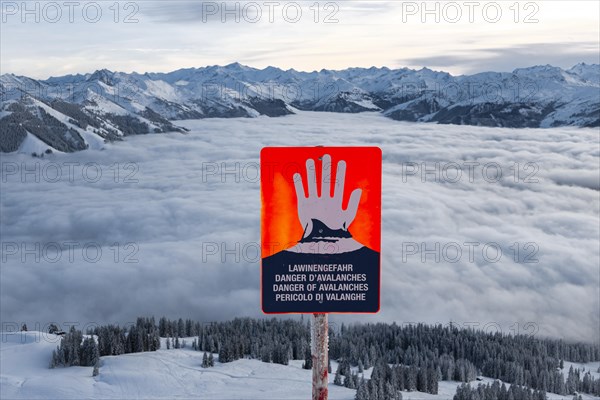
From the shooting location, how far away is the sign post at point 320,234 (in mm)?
9977

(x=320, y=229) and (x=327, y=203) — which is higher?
(x=327, y=203)

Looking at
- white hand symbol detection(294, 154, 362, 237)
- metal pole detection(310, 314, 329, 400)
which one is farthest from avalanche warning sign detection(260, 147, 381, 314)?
metal pole detection(310, 314, 329, 400)

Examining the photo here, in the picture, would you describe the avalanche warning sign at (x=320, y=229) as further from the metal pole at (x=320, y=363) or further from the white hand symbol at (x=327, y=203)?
the metal pole at (x=320, y=363)

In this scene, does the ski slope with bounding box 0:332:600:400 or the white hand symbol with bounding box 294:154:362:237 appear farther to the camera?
the ski slope with bounding box 0:332:600:400

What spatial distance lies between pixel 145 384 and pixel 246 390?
8594 mm

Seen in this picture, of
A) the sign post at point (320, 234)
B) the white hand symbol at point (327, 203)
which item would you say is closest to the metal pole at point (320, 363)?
the sign post at point (320, 234)

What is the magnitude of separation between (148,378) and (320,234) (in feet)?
156

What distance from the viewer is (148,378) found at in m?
53.1

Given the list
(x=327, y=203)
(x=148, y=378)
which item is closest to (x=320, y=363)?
(x=327, y=203)

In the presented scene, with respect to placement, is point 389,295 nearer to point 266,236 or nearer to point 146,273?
point 146,273

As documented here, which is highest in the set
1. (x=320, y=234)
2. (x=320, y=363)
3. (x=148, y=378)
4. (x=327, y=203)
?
(x=327, y=203)

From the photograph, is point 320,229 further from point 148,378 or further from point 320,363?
point 148,378

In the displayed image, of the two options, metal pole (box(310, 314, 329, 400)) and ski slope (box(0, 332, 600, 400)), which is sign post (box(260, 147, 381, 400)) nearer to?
metal pole (box(310, 314, 329, 400))

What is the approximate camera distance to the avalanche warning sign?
997 cm
